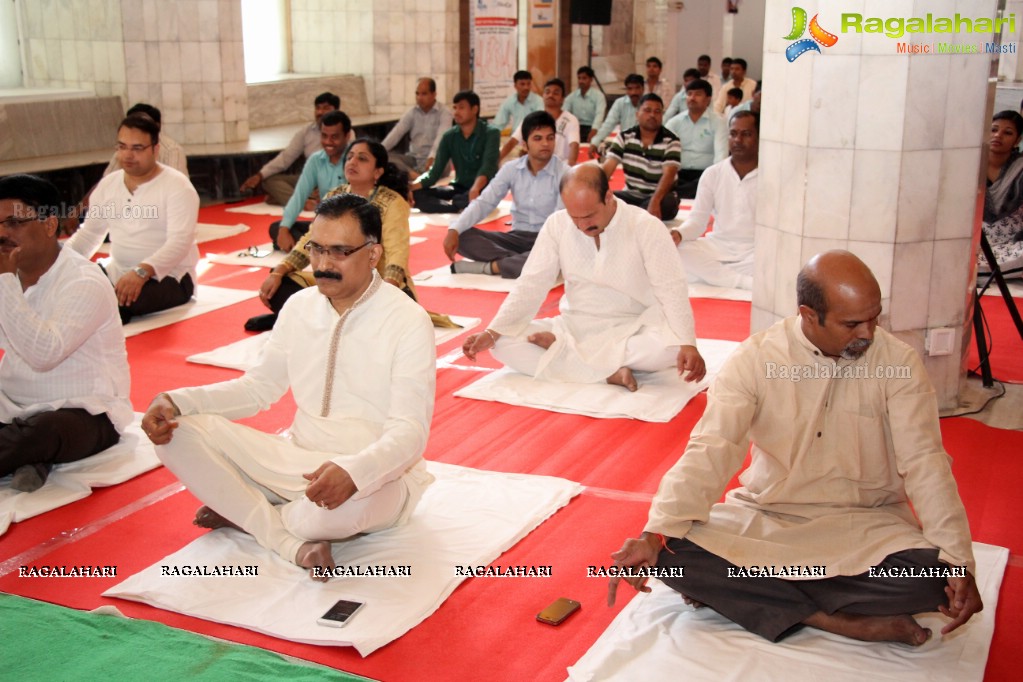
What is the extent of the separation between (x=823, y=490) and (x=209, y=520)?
1663 millimetres

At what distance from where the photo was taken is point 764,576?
2.47m

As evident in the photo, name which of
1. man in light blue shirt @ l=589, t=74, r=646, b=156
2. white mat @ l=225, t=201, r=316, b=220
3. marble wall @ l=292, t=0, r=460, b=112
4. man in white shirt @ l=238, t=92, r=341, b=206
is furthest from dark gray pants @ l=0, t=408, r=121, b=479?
marble wall @ l=292, t=0, r=460, b=112

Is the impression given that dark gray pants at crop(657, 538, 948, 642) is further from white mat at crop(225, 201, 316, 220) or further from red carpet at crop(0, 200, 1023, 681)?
white mat at crop(225, 201, 316, 220)

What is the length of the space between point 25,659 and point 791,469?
180 centimetres

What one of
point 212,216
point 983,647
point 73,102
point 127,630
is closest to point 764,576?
point 983,647

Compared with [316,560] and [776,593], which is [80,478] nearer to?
[316,560]

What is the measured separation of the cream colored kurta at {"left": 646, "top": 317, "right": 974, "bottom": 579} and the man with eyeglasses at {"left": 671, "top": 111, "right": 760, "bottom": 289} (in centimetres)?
338

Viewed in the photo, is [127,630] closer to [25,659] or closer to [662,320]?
[25,659]

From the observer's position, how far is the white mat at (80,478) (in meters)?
3.34

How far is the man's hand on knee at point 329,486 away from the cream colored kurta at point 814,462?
72cm

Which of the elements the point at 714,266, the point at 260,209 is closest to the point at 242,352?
the point at 714,266

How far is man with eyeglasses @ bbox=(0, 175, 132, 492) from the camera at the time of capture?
3418mm

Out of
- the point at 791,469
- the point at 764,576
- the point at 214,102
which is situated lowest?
the point at 764,576

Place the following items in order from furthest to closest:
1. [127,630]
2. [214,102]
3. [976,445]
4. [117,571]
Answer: [214,102] → [976,445] → [117,571] → [127,630]
